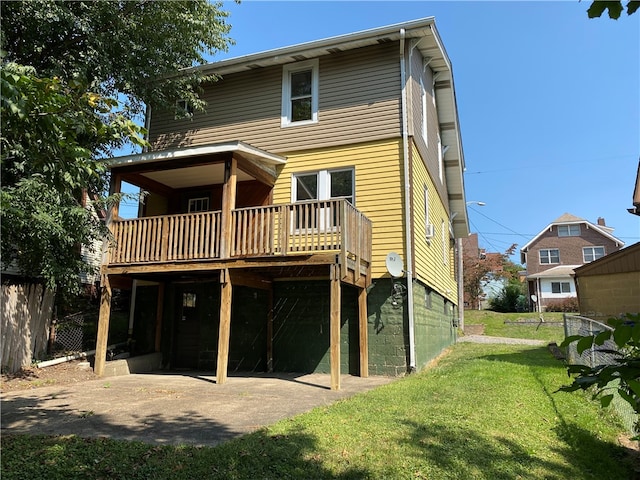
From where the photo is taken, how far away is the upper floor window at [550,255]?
42375 millimetres

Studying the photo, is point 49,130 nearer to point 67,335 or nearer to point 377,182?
point 377,182

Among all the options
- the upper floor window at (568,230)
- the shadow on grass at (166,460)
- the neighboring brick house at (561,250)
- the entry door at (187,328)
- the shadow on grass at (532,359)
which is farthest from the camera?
the upper floor window at (568,230)

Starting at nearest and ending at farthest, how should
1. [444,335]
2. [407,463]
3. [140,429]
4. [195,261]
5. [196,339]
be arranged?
[407,463], [140,429], [195,261], [196,339], [444,335]

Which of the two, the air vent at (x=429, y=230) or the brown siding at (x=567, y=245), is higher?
the brown siding at (x=567, y=245)

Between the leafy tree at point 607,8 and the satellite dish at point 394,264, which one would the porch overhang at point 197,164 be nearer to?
the satellite dish at point 394,264

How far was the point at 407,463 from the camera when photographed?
428cm

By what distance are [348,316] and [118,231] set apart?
226 inches

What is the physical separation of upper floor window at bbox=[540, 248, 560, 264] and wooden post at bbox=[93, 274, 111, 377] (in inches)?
1615

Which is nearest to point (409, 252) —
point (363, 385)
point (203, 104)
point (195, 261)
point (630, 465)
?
point (363, 385)

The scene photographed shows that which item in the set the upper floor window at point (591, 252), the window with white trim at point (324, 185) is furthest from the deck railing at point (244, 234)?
the upper floor window at point (591, 252)

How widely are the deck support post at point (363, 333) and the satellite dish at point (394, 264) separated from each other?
2.67 ft

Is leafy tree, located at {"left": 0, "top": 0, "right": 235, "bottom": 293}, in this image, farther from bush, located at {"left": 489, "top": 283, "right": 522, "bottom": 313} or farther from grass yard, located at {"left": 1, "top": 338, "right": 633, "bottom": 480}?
bush, located at {"left": 489, "top": 283, "right": 522, "bottom": 313}

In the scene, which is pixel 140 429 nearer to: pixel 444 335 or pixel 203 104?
pixel 203 104

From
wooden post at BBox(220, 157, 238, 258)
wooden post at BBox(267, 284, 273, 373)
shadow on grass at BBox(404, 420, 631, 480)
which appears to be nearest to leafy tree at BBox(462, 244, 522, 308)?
wooden post at BBox(267, 284, 273, 373)
